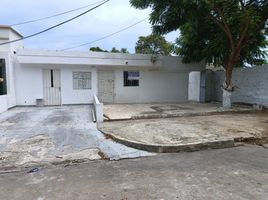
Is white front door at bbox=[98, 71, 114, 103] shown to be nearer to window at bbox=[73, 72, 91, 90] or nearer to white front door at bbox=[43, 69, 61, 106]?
window at bbox=[73, 72, 91, 90]

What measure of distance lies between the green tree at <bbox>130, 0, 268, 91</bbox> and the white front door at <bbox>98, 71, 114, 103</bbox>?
13.2 feet

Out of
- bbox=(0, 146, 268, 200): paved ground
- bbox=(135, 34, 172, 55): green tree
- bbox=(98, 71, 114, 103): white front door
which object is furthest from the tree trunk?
bbox=(135, 34, 172, 55): green tree

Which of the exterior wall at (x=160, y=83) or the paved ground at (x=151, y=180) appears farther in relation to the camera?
the exterior wall at (x=160, y=83)

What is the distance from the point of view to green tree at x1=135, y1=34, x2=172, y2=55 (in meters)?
30.9

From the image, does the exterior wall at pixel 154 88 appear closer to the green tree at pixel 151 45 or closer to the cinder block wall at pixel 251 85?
the cinder block wall at pixel 251 85

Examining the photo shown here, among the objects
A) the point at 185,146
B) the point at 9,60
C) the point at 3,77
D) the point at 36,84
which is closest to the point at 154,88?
the point at 36,84

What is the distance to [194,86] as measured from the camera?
17625 millimetres

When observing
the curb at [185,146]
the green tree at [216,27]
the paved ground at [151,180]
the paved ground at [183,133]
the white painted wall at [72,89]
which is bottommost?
the paved ground at [151,180]

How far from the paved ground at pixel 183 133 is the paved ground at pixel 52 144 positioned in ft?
1.43

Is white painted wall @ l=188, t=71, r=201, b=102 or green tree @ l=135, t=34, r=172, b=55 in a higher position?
green tree @ l=135, t=34, r=172, b=55

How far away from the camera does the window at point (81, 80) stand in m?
14.7

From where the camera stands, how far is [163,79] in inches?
640

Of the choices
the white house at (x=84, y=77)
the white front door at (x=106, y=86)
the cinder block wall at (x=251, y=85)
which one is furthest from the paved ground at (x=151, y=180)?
the white front door at (x=106, y=86)

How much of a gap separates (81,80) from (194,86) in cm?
804
